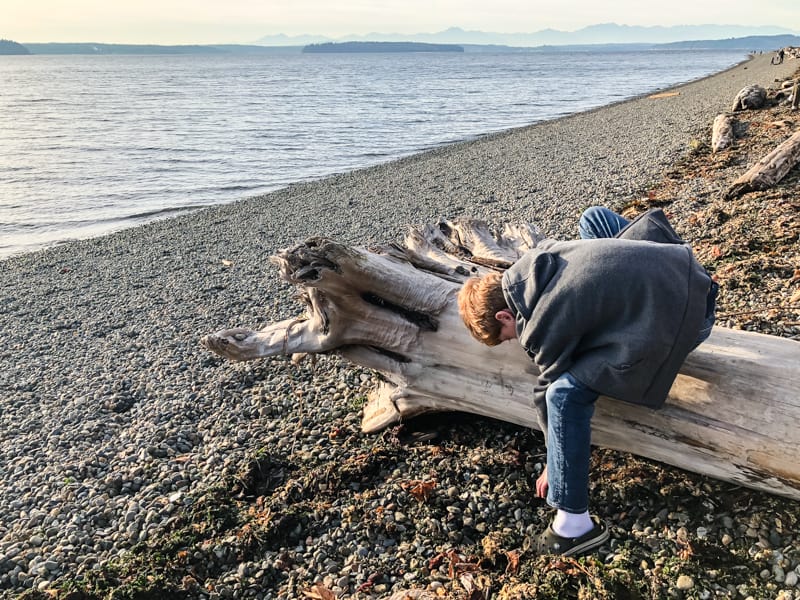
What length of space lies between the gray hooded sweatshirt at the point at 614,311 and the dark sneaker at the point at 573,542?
85 centimetres

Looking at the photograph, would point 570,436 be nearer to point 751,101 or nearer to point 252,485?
point 252,485

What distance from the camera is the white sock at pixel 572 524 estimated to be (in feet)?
11.7

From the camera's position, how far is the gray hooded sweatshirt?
3.17 meters

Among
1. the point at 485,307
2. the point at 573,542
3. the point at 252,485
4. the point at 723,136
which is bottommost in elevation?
the point at 252,485

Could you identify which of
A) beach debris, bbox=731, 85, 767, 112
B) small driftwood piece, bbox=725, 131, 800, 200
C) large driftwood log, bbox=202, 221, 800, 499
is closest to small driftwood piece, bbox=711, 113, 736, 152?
beach debris, bbox=731, 85, 767, 112

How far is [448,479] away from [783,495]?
212 centimetres

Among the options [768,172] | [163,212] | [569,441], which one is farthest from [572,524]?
[163,212]

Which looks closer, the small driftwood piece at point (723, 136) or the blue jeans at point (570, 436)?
the blue jeans at point (570, 436)

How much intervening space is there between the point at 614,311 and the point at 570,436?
0.77 m

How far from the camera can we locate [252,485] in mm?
5055

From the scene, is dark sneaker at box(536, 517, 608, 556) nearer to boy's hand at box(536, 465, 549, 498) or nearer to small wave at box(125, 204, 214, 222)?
boy's hand at box(536, 465, 549, 498)

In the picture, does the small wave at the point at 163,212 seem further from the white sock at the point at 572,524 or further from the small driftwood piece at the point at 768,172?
the white sock at the point at 572,524

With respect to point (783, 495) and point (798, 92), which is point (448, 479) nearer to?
point (783, 495)

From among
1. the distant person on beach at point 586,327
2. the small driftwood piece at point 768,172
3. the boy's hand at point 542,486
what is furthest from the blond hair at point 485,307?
the small driftwood piece at point 768,172
